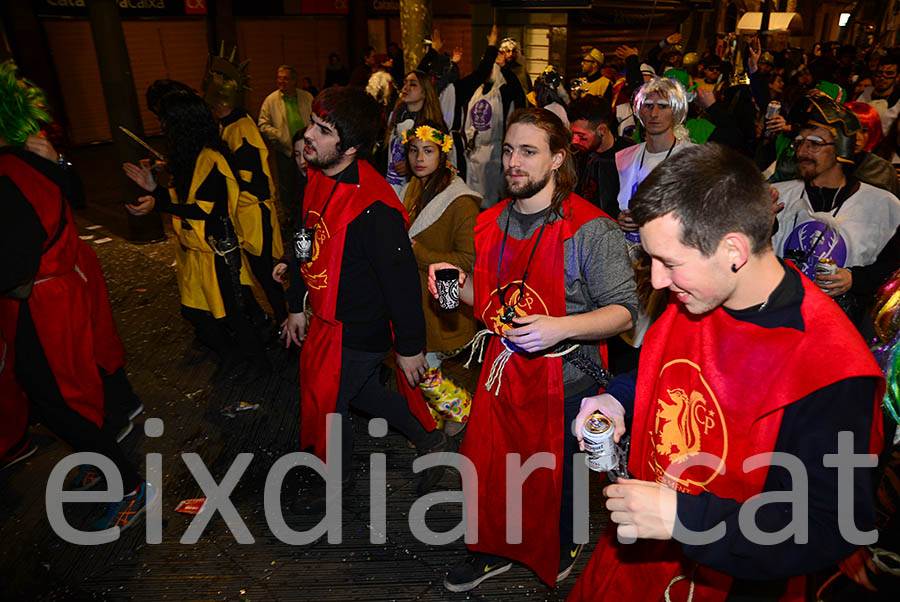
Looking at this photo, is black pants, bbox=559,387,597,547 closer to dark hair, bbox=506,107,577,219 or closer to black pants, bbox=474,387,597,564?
black pants, bbox=474,387,597,564

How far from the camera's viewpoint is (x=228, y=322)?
473 cm

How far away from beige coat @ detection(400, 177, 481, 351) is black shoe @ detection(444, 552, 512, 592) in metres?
1.36

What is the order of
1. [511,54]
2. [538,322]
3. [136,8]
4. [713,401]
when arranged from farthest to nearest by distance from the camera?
[136,8], [511,54], [538,322], [713,401]

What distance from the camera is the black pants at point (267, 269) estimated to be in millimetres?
4965

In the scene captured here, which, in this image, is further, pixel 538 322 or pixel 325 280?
pixel 325 280

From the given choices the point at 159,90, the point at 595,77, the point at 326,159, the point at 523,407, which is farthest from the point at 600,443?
the point at 595,77

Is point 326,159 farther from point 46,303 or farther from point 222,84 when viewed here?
point 222,84

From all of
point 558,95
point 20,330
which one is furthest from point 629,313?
point 558,95

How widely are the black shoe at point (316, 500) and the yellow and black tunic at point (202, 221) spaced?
5.56ft

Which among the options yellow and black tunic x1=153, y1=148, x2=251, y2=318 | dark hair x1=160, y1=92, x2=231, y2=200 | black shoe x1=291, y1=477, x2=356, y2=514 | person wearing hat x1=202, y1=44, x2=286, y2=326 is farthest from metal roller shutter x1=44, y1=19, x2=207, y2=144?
black shoe x1=291, y1=477, x2=356, y2=514

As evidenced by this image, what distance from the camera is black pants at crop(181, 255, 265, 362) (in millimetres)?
4498

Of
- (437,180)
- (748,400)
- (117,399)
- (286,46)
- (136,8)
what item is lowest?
(117,399)

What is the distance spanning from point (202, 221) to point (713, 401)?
385cm

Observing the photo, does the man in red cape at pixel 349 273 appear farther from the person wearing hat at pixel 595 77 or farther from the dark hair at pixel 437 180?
the person wearing hat at pixel 595 77
